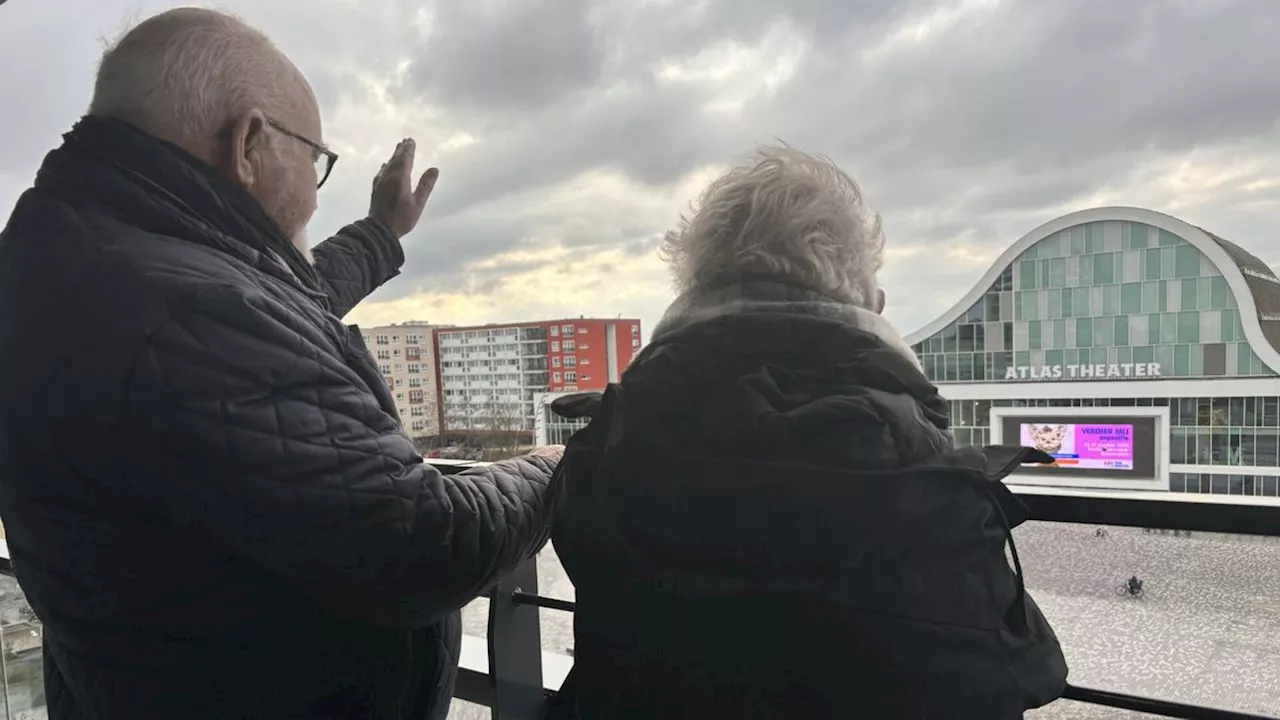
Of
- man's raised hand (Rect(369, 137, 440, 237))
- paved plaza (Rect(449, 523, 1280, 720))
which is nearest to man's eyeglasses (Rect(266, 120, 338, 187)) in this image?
man's raised hand (Rect(369, 137, 440, 237))

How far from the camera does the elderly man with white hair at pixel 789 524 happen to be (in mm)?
609

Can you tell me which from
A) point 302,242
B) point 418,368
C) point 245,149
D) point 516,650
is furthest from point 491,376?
point 245,149

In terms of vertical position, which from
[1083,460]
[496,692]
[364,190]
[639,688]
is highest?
[364,190]

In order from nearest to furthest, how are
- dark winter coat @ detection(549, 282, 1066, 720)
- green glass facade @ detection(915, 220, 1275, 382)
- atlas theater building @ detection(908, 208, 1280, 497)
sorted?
dark winter coat @ detection(549, 282, 1066, 720), atlas theater building @ detection(908, 208, 1280, 497), green glass facade @ detection(915, 220, 1275, 382)

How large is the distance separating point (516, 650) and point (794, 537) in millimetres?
639

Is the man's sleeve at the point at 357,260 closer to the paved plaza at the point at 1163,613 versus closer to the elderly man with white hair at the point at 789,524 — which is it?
the elderly man with white hair at the point at 789,524

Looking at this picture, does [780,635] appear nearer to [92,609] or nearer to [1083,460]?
[92,609]

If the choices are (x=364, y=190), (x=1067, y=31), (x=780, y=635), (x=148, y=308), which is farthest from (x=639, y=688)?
(x=1067, y=31)

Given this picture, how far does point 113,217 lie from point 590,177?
1.15 m

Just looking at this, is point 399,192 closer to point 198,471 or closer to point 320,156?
point 320,156

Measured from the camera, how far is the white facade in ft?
5.10

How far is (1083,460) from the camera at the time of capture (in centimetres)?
115

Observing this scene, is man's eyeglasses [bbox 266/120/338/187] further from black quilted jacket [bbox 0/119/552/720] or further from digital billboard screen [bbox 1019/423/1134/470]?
digital billboard screen [bbox 1019/423/1134/470]

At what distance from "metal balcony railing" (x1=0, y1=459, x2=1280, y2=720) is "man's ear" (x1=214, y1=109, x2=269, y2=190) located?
1.45 feet
